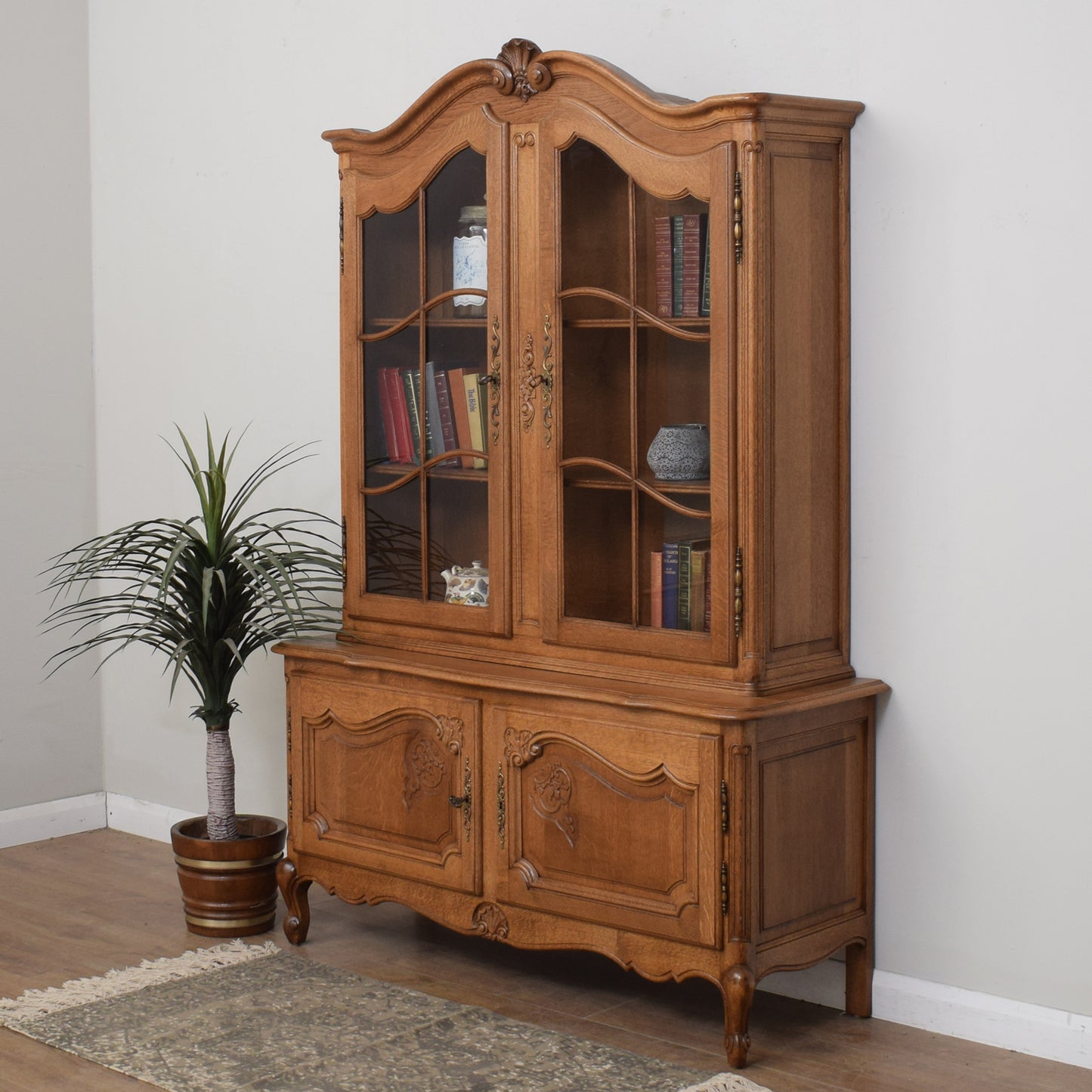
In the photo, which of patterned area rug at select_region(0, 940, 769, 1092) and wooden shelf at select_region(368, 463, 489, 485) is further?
wooden shelf at select_region(368, 463, 489, 485)

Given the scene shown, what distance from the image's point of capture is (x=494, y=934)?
125 inches

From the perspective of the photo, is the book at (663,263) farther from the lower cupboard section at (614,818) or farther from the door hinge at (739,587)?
the lower cupboard section at (614,818)

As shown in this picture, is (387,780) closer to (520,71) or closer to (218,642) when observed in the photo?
(218,642)

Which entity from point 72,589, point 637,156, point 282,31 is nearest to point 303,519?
point 72,589

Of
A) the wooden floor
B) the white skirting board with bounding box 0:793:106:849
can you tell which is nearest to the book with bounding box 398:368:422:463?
the wooden floor

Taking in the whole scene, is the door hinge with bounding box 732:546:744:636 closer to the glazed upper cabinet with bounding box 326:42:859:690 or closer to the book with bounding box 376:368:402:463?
the glazed upper cabinet with bounding box 326:42:859:690

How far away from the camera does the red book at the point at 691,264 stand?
113 inches

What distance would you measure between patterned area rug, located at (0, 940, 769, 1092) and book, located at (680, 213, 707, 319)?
4.66ft

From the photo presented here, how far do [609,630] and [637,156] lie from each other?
3.01ft

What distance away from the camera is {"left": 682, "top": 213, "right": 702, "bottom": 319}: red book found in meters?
2.87

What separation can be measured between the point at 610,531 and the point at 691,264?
543 mm

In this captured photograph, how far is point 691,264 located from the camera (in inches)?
113

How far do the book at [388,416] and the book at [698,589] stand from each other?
814 millimetres

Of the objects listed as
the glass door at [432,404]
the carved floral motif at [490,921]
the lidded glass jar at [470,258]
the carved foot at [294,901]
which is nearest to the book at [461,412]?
the glass door at [432,404]
